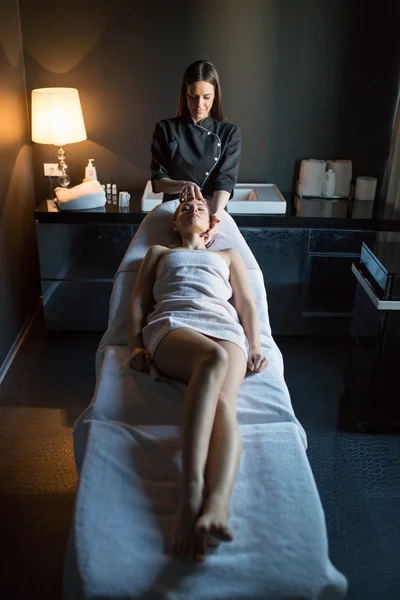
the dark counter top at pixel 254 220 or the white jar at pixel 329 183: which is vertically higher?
the white jar at pixel 329 183

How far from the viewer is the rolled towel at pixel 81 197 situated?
2768 mm

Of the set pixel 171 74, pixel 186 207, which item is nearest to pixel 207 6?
pixel 171 74

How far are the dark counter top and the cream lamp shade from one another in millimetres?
377

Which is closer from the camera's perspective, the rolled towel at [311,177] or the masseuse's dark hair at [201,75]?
the masseuse's dark hair at [201,75]

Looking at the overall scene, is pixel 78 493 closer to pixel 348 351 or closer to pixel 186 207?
pixel 186 207

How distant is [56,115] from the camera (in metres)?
2.73

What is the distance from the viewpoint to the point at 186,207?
6.78 ft

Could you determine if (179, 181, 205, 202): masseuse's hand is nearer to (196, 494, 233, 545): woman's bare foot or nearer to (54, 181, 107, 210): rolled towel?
(54, 181, 107, 210): rolled towel

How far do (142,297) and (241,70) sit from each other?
1716 mm

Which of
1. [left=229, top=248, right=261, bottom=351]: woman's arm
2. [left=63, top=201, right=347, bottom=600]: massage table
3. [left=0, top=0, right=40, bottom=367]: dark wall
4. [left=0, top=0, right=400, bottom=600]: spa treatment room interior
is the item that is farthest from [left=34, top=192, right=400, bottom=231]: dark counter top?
[left=63, top=201, right=347, bottom=600]: massage table

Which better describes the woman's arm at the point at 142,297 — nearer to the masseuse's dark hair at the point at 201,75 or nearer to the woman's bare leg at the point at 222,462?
the woman's bare leg at the point at 222,462

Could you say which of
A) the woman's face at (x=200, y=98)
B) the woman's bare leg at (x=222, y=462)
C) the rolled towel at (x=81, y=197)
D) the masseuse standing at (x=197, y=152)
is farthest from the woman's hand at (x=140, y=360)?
the rolled towel at (x=81, y=197)

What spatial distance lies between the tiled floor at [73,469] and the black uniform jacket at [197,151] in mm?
1045

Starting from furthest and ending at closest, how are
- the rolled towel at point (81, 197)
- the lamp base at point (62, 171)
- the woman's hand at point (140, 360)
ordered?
1. the lamp base at point (62, 171)
2. the rolled towel at point (81, 197)
3. the woman's hand at point (140, 360)
